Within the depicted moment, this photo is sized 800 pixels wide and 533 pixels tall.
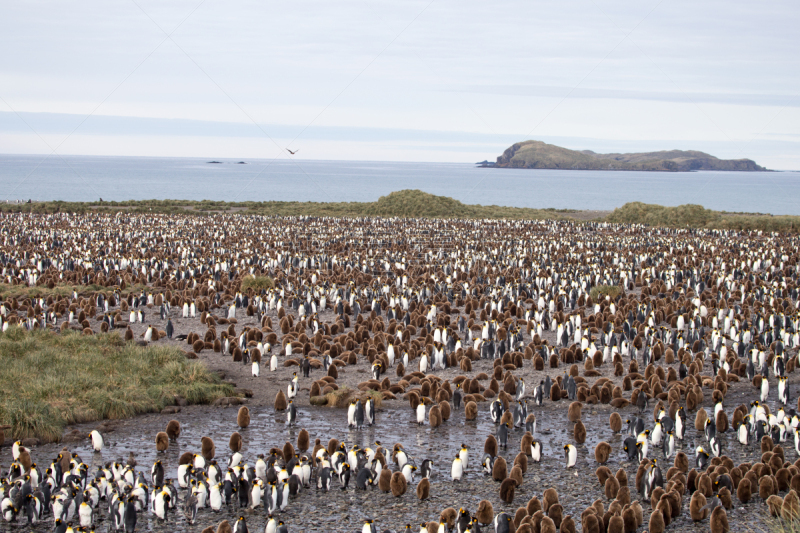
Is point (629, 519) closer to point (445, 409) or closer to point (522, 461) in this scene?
point (522, 461)

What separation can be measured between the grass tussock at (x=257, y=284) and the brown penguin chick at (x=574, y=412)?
13.4 m

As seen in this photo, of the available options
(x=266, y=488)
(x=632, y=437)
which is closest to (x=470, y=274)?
(x=632, y=437)

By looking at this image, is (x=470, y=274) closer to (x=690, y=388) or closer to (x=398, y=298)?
(x=398, y=298)

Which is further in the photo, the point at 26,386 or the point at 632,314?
the point at 632,314

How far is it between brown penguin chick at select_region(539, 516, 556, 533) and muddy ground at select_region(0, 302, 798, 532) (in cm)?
83

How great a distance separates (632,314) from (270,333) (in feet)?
32.2

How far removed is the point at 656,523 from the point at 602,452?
2.11 metres

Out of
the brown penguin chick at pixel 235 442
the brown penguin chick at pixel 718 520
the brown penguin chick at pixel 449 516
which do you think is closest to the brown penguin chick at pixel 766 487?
the brown penguin chick at pixel 718 520

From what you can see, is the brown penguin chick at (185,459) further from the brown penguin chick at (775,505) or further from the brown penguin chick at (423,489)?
the brown penguin chick at (775,505)

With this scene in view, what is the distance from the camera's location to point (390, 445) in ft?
33.3

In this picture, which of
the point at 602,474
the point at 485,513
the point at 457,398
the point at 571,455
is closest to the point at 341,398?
the point at 457,398

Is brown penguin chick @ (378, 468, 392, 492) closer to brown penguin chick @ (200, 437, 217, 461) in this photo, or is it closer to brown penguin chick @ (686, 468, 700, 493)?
brown penguin chick @ (200, 437, 217, 461)

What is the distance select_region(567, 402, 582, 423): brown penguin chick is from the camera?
11078mm

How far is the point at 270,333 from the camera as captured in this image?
51.6 ft
